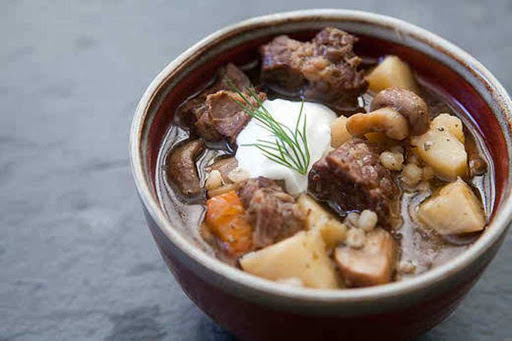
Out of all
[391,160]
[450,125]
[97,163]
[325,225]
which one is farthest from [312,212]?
[97,163]

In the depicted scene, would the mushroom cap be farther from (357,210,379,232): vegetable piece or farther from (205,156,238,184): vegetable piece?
(205,156,238,184): vegetable piece

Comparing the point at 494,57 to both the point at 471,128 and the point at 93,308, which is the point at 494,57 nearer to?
the point at 471,128

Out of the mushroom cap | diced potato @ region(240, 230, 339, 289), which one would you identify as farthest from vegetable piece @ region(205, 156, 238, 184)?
the mushroom cap

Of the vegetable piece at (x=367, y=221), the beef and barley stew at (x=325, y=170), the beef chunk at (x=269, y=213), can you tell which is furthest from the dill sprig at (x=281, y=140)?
the vegetable piece at (x=367, y=221)

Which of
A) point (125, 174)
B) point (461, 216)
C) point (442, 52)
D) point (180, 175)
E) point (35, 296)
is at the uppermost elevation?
point (442, 52)

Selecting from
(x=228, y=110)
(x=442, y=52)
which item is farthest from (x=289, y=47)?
(x=442, y=52)

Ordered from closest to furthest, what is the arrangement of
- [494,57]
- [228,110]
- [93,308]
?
[228,110] → [93,308] → [494,57]

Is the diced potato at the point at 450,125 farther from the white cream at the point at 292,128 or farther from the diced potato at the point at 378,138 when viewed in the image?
the white cream at the point at 292,128

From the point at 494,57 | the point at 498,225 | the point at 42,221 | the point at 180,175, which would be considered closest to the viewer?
the point at 498,225
